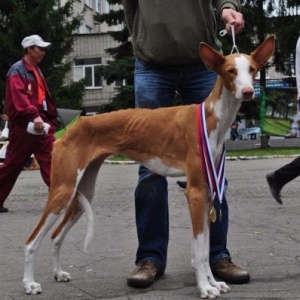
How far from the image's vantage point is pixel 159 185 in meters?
5.62

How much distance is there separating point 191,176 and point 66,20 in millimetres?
34903

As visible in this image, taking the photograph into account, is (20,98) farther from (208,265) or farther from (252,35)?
(252,35)

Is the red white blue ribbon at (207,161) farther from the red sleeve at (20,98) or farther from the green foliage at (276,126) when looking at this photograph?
the green foliage at (276,126)

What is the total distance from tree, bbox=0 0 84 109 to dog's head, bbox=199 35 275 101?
31952 mm

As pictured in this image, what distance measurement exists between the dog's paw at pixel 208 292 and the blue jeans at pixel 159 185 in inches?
27.6

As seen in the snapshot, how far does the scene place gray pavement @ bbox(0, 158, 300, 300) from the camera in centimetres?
517

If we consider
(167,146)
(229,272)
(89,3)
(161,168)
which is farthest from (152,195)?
(89,3)

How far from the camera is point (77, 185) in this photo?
5.19 meters

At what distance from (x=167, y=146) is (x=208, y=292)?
3.13ft

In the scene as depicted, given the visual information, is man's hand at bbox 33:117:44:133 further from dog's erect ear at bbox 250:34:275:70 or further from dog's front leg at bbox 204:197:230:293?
dog's erect ear at bbox 250:34:275:70

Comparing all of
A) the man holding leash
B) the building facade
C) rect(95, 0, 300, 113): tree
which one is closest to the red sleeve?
the man holding leash

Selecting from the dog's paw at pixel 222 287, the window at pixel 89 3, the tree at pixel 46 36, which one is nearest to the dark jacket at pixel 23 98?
the dog's paw at pixel 222 287

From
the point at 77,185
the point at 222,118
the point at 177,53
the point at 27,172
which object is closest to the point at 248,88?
the point at 222,118

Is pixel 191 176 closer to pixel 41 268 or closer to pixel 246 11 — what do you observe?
pixel 41 268
